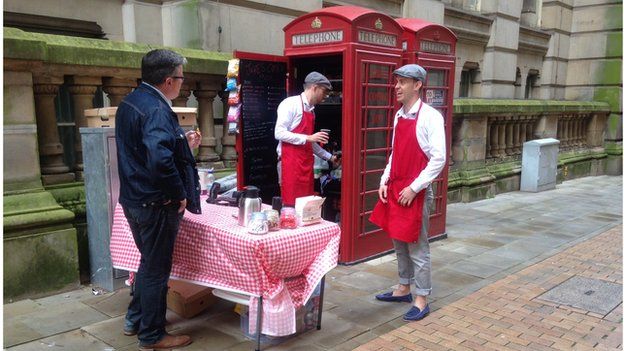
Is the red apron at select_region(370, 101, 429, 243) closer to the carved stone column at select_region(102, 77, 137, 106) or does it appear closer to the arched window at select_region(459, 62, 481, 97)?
the carved stone column at select_region(102, 77, 137, 106)

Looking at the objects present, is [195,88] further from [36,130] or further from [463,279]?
[463,279]

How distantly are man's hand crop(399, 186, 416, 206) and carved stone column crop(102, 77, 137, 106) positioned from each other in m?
2.95

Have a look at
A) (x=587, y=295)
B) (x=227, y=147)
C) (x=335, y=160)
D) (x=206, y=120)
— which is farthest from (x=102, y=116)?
(x=587, y=295)

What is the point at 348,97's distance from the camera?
17.0 feet

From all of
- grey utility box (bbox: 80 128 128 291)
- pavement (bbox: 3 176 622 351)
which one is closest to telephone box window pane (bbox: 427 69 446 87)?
pavement (bbox: 3 176 622 351)

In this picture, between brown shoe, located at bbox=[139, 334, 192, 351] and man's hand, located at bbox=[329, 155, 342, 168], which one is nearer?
brown shoe, located at bbox=[139, 334, 192, 351]

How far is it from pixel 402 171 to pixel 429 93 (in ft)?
8.07

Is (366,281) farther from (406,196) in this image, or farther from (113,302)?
(113,302)

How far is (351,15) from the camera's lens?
5105 millimetres

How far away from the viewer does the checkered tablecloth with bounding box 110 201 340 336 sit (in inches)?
130

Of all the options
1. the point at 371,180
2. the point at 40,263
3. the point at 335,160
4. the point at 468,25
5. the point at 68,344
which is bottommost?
the point at 68,344

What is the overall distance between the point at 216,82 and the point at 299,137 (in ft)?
5.05

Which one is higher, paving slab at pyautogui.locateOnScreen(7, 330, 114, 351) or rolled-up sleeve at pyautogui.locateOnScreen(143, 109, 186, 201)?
rolled-up sleeve at pyautogui.locateOnScreen(143, 109, 186, 201)

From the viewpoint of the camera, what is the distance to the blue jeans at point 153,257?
3.33m
